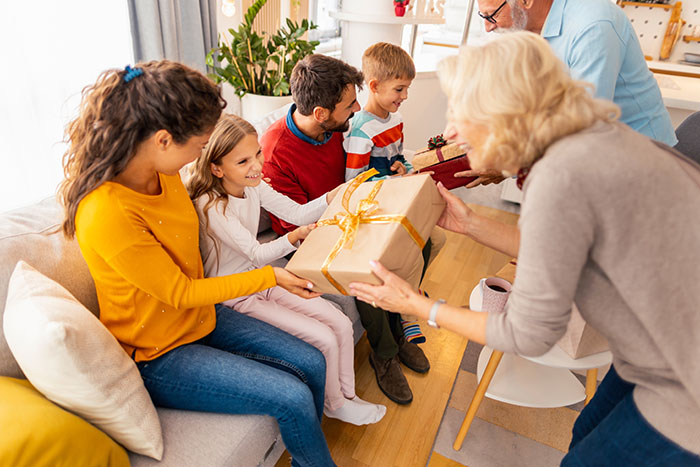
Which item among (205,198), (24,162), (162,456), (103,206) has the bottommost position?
(162,456)

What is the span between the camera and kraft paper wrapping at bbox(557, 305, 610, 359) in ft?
4.08

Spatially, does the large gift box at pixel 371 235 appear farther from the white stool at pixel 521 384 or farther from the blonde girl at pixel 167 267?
the white stool at pixel 521 384

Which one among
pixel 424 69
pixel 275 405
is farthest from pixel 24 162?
pixel 424 69

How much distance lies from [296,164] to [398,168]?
0.47m

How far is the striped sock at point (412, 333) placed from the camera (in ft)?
6.28

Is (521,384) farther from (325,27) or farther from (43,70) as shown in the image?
(325,27)

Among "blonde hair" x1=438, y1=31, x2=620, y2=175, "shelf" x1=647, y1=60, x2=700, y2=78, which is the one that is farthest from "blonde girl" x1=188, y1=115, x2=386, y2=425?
"shelf" x1=647, y1=60, x2=700, y2=78

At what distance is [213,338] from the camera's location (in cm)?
132

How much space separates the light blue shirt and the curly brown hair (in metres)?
1.15

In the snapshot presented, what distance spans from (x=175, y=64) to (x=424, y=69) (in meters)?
3.04

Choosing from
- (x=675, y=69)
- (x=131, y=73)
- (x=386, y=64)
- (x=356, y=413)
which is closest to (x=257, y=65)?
(x=386, y=64)

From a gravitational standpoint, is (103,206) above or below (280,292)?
above

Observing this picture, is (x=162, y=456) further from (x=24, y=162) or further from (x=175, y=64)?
(x=24, y=162)

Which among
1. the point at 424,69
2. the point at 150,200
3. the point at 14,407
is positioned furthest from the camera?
the point at 424,69
